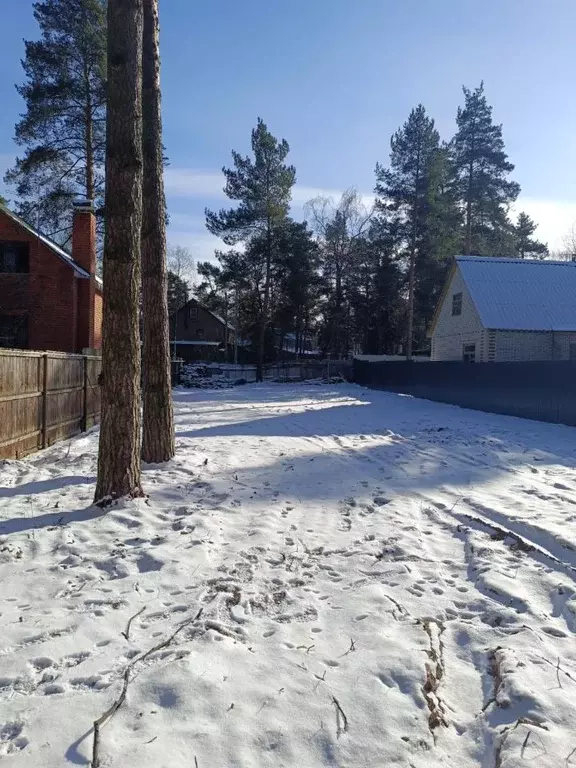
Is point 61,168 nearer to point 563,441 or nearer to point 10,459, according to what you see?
point 10,459

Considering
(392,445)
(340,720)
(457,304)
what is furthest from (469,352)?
(340,720)

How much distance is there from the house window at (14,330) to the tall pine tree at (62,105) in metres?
7.92

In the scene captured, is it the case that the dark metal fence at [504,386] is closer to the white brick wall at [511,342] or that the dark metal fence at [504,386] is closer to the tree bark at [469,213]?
the white brick wall at [511,342]

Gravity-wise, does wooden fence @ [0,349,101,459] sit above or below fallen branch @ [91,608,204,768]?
above

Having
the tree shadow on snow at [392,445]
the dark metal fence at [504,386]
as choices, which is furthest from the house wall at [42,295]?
the dark metal fence at [504,386]

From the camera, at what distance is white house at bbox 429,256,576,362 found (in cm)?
2200

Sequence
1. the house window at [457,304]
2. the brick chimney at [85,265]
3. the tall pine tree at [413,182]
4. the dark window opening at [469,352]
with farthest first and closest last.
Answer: the tall pine tree at [413,182], the house window at [457,304], the dark window opening at [469,352], the brick chimney at [85,265]

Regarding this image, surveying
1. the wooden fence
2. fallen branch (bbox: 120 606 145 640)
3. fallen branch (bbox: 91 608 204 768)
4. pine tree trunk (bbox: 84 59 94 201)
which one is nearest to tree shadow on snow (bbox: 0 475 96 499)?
the wooden fence

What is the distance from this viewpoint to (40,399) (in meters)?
8.71

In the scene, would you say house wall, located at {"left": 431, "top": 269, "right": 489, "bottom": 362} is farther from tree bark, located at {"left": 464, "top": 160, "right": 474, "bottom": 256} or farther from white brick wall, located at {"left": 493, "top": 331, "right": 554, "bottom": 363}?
tree bark, located at {"left": 464, "top": 160, "right": 474, "bottom": 256}

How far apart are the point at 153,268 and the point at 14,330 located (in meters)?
13.7

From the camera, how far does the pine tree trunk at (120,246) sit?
5227 millimetres

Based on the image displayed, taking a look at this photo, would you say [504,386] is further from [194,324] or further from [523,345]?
[194,324]

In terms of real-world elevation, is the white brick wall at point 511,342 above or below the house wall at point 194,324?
below
